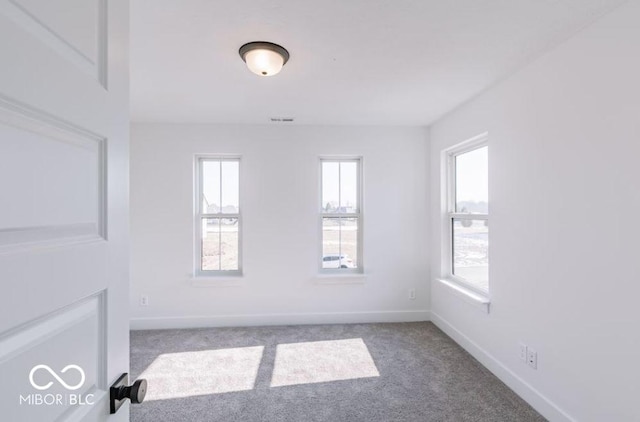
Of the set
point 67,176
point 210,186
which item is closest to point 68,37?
point 67,176

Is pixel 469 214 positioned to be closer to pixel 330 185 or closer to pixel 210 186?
pixel 330 185

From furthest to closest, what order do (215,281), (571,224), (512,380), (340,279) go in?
(340,279) → (215,281) → (512,380) → (571,224)

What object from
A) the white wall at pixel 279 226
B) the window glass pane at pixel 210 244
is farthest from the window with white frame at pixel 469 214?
the window glass pane at pixel 210 244

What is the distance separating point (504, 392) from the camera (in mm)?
2414

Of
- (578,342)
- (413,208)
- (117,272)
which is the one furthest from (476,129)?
(117,272)

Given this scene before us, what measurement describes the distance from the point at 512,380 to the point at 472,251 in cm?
119

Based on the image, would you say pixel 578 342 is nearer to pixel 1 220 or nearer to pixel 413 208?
pixel 413 208

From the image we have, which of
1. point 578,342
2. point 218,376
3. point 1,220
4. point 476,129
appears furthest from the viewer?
point 476,129

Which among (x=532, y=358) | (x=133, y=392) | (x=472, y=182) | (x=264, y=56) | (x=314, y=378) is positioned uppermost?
(x=264, y=56)

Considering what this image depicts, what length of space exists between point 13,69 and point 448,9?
1.86 metres

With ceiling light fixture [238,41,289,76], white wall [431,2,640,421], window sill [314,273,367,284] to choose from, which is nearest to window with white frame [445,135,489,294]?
white wall [431,2,640,421]

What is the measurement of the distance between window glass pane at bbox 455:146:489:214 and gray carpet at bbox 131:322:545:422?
4.75 ft

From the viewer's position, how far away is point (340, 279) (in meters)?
3.89

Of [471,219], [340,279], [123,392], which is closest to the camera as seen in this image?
[123,392]
